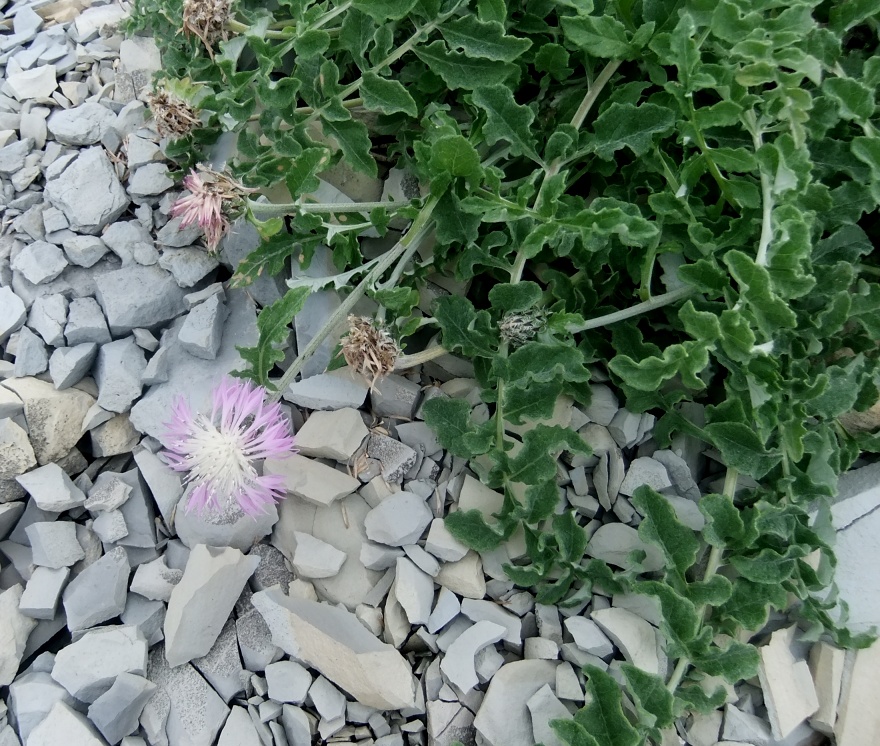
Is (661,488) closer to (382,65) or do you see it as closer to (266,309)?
(266,309)

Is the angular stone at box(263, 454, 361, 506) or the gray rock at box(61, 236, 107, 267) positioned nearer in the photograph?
the angular stone at box(263, 454, 361, 506)

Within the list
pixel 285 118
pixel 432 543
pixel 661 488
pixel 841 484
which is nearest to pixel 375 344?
pixel 432 543

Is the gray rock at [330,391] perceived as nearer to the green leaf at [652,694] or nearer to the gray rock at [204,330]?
the gray rock at [204,330]

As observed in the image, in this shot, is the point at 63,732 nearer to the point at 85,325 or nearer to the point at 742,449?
the point at 85,325

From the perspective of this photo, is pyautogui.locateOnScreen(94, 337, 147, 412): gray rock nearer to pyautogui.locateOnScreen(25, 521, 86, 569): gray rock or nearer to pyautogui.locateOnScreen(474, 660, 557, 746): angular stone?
pyautogui.locateOnScreen(25, 521, 86, 569): gray rock

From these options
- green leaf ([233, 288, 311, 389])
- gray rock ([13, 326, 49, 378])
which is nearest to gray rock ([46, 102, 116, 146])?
gray rock ([13, 326, 49, 378])

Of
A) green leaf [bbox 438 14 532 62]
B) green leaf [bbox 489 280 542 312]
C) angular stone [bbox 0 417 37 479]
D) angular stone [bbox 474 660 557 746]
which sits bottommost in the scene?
angular stone [bbox 474 660 557 746]
